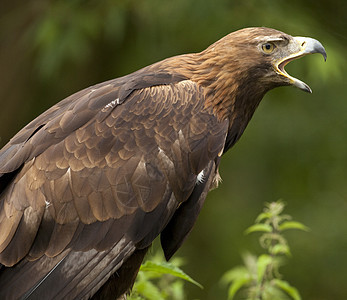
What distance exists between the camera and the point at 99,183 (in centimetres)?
440

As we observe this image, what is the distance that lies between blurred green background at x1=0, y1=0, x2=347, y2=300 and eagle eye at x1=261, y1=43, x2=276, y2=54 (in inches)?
110

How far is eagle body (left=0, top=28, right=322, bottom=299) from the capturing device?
4.29m

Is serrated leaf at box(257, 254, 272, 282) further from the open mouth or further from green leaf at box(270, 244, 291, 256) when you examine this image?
the open mouth

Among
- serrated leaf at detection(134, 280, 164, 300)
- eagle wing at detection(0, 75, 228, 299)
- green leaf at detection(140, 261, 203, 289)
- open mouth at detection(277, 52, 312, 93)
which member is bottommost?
serrated leaf at detection(134, 280, 164, 300)

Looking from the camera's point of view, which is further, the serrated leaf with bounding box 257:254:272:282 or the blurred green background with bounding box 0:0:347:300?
the blurred green background with bounding box 0:0:347:300

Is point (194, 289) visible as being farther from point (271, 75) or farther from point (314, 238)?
point (271, 75)

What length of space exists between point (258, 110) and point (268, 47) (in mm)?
3972

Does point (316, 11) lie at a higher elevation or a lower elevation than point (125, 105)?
lower

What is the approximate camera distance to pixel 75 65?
29.5 ft

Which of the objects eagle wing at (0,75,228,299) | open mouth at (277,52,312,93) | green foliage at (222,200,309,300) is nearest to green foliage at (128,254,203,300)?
eagle wing at (0,75,228,299)

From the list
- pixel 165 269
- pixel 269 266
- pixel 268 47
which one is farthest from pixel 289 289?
pixel 268 47

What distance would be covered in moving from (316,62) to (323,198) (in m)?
2.14

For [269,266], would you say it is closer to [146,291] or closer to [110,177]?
[146,291]

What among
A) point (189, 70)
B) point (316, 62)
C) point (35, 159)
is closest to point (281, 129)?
point (316, 62)
